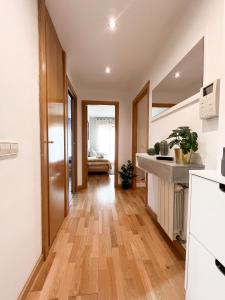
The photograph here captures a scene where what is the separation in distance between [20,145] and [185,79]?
1.64 metres

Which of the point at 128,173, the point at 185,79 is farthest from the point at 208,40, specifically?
the point at 128,173

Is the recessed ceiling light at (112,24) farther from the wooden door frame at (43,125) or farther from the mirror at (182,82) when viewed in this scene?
the mirror at (182,82)

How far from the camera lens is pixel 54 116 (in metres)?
1.86

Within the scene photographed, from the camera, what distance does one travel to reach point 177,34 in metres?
1.75

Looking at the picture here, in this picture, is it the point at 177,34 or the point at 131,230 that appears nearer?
the point at 177,34

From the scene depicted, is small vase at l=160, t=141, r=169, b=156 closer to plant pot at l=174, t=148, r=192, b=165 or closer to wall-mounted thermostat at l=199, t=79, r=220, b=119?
plant pot at l=174, t=148, r=192, b=165

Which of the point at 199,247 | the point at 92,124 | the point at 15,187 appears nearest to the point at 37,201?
the point at 15,187

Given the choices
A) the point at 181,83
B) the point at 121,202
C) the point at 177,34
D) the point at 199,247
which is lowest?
the point at 121,202

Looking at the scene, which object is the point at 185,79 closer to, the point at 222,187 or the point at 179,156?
the point at 179,156

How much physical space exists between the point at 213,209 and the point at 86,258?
1296mm

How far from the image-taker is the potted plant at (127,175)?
399cm

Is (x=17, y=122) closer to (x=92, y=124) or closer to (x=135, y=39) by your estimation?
(x=135, y=39)

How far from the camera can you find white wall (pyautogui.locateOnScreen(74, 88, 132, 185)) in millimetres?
3922

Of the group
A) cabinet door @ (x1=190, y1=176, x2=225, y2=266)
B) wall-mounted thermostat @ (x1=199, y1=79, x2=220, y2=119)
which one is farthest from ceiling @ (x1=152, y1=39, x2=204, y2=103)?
cabinet door @ (x1=190, y1=176, x2=225, y2=266)
